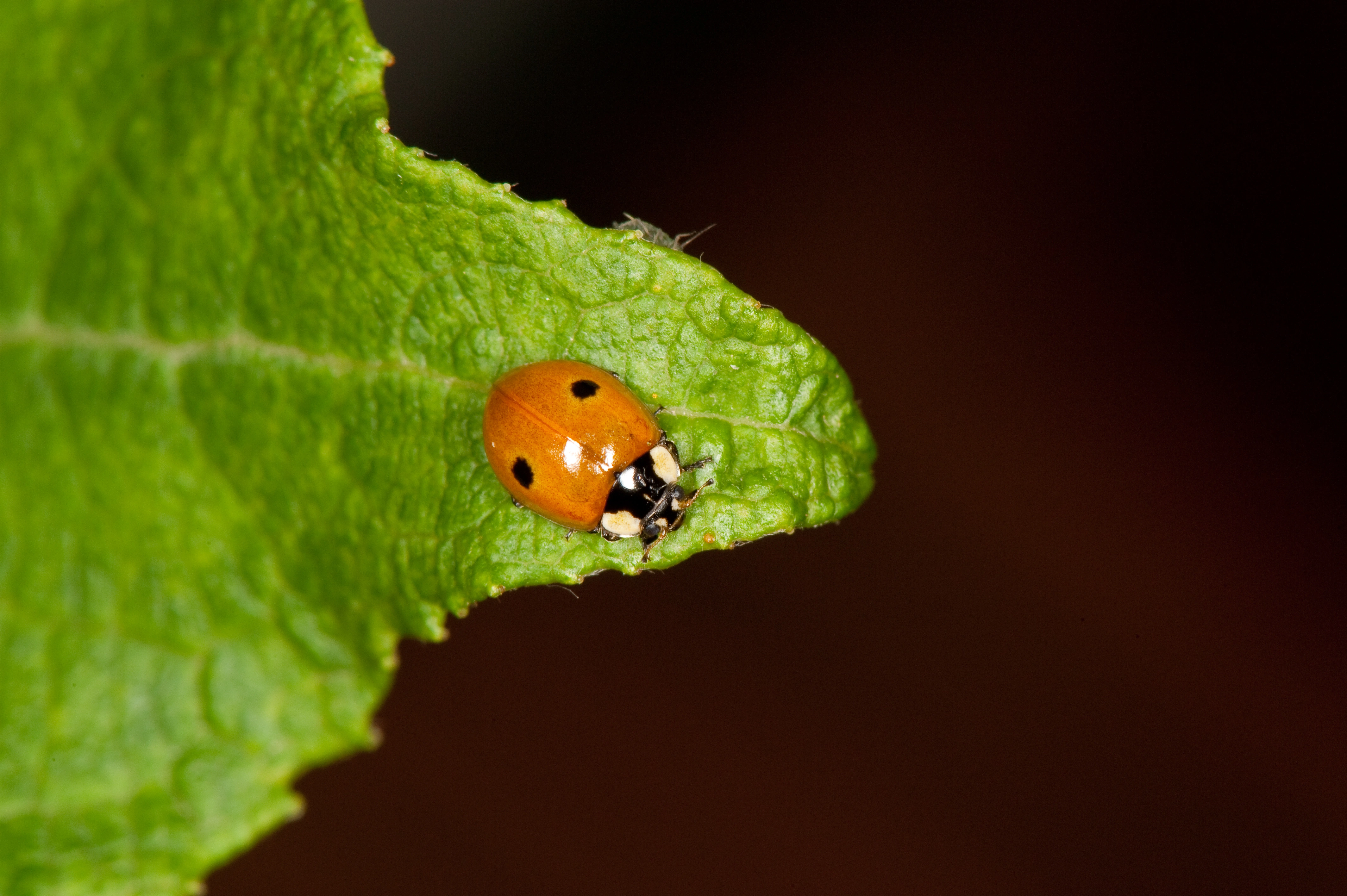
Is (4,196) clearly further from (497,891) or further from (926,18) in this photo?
(926,18)

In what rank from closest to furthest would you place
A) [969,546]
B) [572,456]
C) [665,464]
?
1. [665,464]
2. [572,456]
3. [969,546]

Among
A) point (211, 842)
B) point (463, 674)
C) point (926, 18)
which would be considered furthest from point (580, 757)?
point (926, 18)

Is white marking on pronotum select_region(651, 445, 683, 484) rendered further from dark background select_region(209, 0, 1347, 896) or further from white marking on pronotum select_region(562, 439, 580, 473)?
dark background select_region(209, 0, 1347, 896)

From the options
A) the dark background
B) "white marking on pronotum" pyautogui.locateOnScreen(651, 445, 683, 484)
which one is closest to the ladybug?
"white marking on pronotum" pyautogui.locateOnScreen(651, 445, 683, 484)

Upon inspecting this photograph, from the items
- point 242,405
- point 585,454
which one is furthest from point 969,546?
point 242,405

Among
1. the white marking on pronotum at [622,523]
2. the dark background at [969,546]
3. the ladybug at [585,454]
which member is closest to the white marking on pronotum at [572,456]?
the ladybug at [585,454]

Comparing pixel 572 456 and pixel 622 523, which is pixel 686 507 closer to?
pixel 622 523
